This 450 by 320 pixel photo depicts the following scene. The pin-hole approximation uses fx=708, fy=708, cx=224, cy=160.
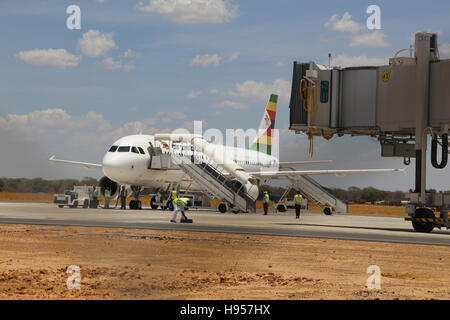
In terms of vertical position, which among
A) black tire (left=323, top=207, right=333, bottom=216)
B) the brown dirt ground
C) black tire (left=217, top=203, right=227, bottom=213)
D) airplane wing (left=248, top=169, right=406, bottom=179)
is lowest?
black tire (left=323, top=207, right=333, bottom=216)

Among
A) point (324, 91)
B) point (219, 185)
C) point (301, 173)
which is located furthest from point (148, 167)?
point (324, 91)

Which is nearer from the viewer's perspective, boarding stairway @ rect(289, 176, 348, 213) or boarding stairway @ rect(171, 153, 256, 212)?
boarding stairway @ rect(171, 153, 256, 212)

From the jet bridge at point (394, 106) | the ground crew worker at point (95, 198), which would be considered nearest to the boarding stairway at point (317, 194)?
the ground crew worker at point (95, 198)

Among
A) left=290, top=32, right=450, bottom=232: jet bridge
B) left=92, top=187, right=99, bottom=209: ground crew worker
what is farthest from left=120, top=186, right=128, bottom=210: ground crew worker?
left=290, top=32, right=450, bottom=232: jet bridge

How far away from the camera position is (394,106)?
35.4 metres

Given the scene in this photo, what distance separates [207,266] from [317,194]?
51912 millimetres

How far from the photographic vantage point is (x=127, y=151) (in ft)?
181

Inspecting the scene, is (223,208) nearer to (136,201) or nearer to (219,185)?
(219,185)

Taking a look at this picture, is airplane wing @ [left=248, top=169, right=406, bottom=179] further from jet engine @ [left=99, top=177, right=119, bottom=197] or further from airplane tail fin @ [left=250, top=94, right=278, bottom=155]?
airplane tail fin @ [left=250, top=94, right=278, bottom=155]

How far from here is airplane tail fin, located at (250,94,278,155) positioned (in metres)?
83.2

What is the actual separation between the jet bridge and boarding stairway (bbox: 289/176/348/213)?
29.8 m

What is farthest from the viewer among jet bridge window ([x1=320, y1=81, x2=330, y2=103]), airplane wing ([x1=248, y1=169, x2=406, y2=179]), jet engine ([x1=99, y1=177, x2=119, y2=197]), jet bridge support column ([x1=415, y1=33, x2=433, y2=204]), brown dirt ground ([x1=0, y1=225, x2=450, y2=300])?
airplane wing ([x1=248, y1=169, x2=406, y2=179])
